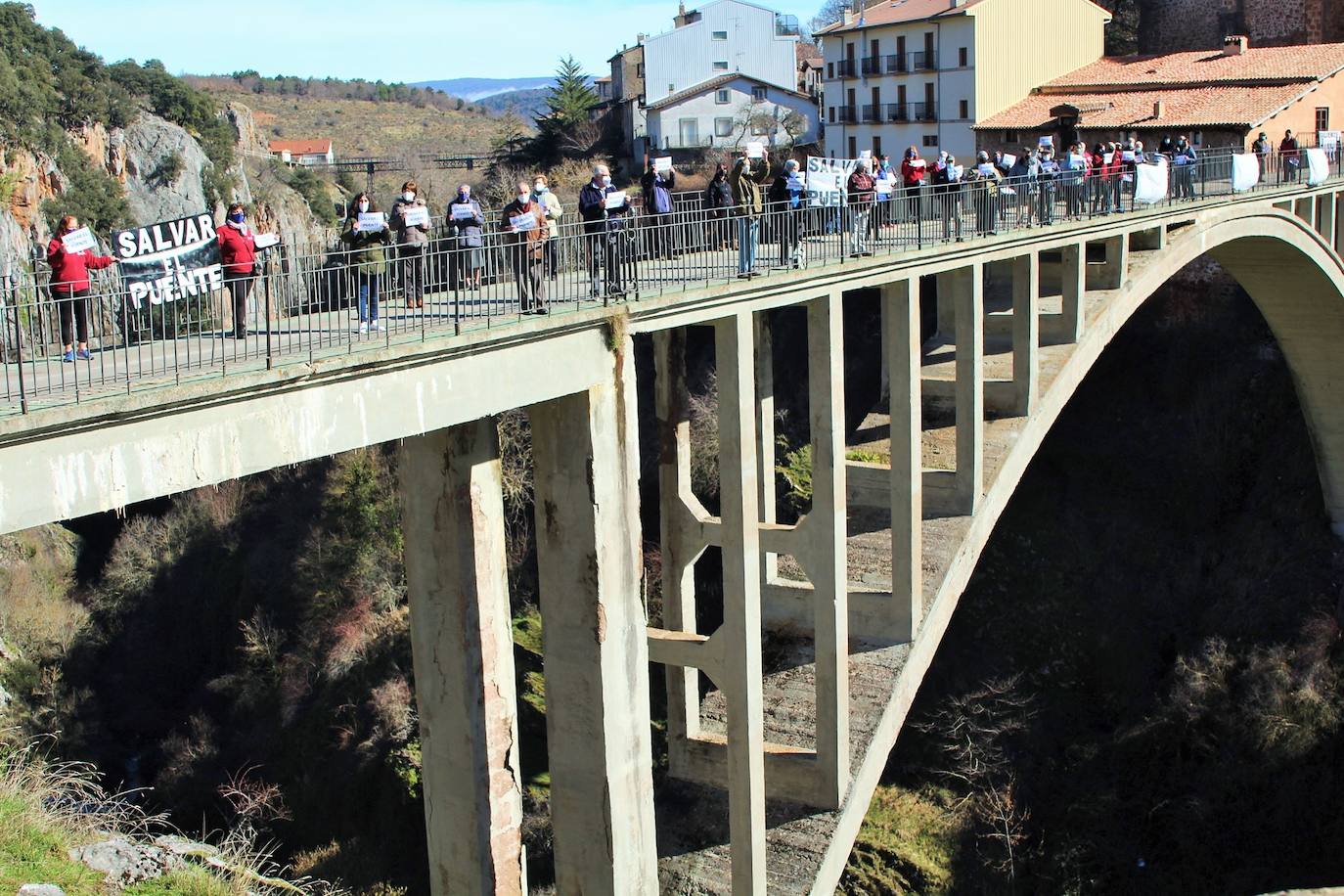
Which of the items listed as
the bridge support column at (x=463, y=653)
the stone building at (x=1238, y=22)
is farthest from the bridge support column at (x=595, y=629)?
the stone building at (x=1238, y=22)

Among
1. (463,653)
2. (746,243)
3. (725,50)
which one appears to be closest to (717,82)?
(725,50)

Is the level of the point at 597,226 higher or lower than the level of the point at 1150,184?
lower

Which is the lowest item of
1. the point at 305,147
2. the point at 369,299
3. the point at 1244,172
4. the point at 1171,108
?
the point at 369,299

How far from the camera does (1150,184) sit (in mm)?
20703

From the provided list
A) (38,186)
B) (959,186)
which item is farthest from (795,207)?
(38,186)

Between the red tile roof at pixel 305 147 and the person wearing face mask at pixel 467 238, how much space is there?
73819mm

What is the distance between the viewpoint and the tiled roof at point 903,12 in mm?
43500

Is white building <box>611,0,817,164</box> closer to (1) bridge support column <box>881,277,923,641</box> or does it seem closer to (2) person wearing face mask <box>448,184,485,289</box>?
(1) bridge support column <box>881,277,923,641</box>

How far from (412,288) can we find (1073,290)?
10.8 metres

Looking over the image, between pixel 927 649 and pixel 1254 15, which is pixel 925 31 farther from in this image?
pixel 927 649

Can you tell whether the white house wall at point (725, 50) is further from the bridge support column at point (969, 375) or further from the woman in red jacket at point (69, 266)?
the woman in red jacket at point (69, 266)

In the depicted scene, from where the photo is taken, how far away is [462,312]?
1032 centimetres

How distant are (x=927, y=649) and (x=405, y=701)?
1802 cm

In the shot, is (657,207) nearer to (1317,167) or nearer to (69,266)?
(69,266)
